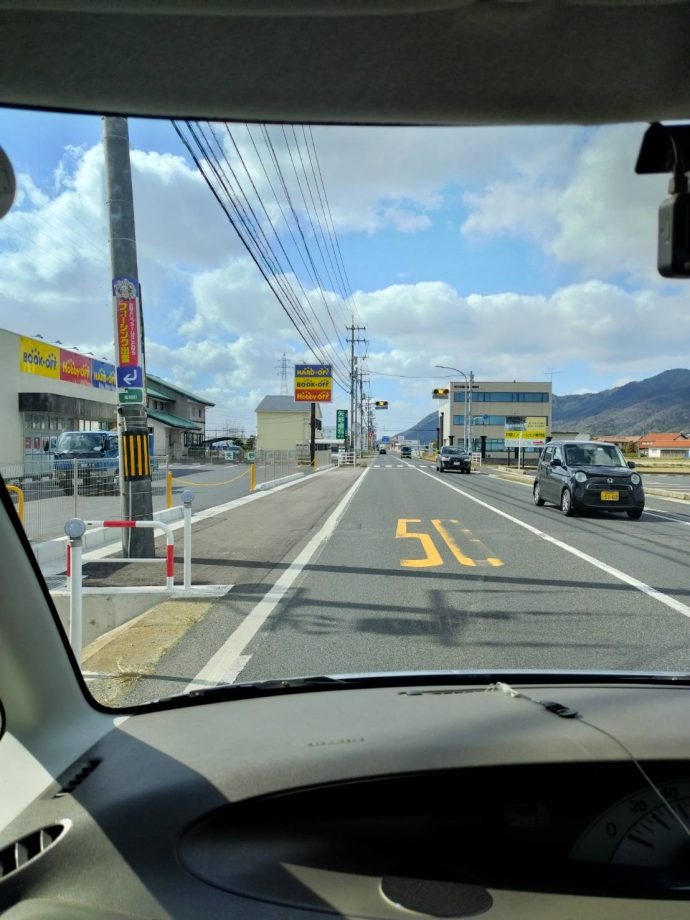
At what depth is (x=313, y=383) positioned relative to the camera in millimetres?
53781

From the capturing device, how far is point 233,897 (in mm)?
1827

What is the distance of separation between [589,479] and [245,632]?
11625 mm

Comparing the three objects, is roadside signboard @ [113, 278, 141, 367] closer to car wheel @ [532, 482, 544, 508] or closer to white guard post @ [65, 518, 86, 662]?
white guard post @ [65, 518, 86, 662]

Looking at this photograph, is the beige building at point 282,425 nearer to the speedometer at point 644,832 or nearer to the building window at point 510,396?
the building window at point 510,396

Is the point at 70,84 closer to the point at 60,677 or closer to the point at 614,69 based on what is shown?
the point at 614,69

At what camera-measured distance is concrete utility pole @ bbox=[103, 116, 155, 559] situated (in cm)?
914

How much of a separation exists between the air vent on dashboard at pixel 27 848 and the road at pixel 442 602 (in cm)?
227

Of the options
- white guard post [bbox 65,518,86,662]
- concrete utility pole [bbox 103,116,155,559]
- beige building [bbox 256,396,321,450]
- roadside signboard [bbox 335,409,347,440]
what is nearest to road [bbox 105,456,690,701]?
white guard post [bbox 65,518,86,662]

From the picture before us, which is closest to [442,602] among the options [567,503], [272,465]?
[567,503]

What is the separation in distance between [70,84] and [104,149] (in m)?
7.35

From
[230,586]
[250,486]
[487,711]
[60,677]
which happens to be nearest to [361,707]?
[487,711]

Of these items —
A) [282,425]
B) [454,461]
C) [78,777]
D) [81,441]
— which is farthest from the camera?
[282,425]

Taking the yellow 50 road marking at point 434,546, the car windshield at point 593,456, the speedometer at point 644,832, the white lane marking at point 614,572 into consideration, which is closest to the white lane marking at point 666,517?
the car windshield at point 593,456

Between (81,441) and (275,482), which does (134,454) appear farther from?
(275,482)
